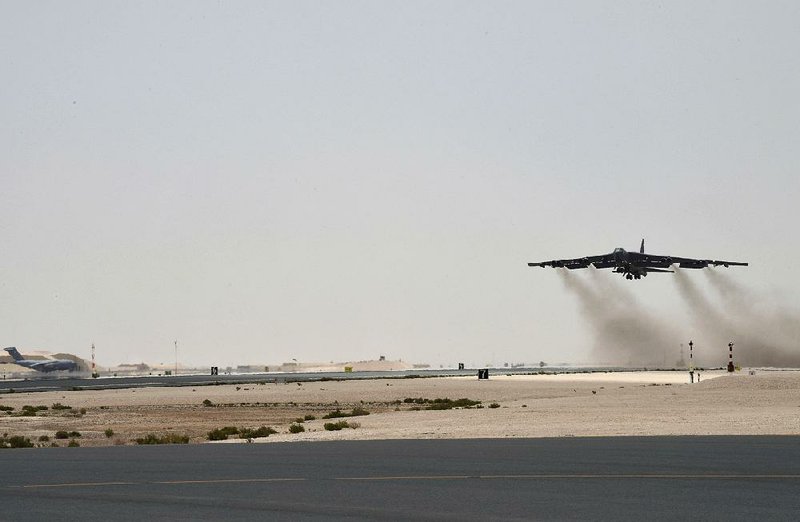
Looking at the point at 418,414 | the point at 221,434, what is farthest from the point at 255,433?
the point at 418,414

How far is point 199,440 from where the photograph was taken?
132ft

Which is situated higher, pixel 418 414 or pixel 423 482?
pixel 423 482

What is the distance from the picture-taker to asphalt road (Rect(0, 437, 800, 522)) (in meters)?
16.7

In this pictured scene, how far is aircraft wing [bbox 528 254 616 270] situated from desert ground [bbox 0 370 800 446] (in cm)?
3364

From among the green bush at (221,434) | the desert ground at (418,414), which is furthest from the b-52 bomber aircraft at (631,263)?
the green bush at (221,434)

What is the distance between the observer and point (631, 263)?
124m

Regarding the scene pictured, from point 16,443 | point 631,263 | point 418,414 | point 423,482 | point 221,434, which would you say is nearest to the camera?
point 423,482

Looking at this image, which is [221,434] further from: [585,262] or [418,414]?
[585,262]

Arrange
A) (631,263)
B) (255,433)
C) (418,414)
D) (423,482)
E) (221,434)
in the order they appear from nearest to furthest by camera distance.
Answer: (423,482) → (221,434) → (255,433) → (418,414) → (631,263)

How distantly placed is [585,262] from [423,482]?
348 ft

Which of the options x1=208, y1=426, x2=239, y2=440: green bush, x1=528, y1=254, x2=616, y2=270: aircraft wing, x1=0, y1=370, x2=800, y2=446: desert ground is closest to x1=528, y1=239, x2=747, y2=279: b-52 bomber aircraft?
x1=528, y1=254, x2=616, y2=270: aircraft wing

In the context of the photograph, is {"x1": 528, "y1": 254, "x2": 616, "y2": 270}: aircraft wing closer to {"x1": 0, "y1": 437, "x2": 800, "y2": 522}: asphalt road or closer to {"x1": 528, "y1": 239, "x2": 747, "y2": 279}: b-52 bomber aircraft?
{"x1": 528, "y1": 239, "x2": 747, "y2": 279}: b-52 bomber aircraft

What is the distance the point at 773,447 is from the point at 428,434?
12625mm

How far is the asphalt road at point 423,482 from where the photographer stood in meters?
16.7
